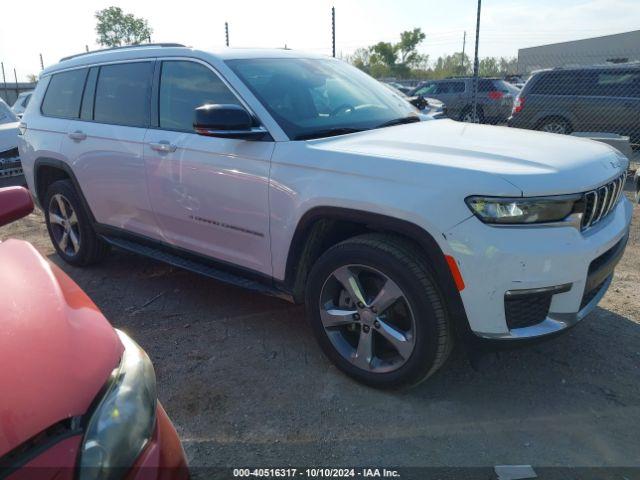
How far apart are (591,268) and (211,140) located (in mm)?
2236

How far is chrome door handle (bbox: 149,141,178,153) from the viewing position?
349cm

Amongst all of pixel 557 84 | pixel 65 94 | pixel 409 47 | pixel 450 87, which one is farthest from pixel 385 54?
pixel 65 94

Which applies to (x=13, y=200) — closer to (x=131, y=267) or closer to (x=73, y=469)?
(x=73, y=469)

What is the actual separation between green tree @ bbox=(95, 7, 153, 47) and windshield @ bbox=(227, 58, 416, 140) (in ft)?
178

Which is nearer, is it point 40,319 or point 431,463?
point 40,319

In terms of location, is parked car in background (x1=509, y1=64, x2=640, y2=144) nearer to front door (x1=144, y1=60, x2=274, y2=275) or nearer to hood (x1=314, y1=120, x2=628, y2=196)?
hood (x1=314, y1=120, x2=628, y2=196)

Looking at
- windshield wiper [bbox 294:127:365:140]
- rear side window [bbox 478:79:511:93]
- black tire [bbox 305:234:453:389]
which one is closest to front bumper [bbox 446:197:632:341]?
black tire [bbox 305:234:453:389]

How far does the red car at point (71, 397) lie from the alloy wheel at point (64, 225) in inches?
131

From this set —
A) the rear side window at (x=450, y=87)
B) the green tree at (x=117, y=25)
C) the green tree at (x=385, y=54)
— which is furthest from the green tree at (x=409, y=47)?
the rear side window at (x=450, y=87)

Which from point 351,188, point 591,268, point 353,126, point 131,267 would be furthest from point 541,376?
point 131,267

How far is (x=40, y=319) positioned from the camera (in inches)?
58.5

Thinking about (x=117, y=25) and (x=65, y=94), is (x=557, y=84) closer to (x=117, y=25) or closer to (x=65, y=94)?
(x=65, y=94)

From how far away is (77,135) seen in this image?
4.31 metres

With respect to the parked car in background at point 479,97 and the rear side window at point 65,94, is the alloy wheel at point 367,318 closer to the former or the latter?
the rear side window at point 65,94
